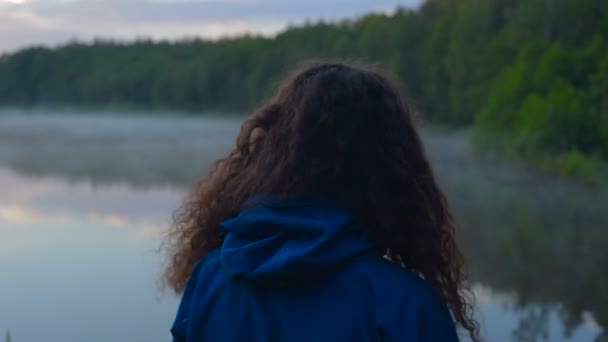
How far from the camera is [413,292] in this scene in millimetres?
1425

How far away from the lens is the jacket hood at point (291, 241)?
56.3 inches

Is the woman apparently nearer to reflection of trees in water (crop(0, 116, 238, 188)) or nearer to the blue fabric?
the blue fabric

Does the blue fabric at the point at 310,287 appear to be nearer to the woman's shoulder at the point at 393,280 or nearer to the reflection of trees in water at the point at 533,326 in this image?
the woman's shoulder at the point at 393,280

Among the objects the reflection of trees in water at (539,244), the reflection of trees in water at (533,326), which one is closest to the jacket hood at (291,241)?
the reflection of trees in water at (539,244)

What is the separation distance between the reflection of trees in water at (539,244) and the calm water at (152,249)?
0.02 m

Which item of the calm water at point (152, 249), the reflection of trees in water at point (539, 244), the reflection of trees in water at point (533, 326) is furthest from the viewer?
the reflection of trees in water at point (539, 244)

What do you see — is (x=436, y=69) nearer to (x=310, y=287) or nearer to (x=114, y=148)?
(x=114, y=148)

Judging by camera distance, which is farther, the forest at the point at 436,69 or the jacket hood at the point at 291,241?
the forest at the point at 436,69

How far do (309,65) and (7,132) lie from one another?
44160mm

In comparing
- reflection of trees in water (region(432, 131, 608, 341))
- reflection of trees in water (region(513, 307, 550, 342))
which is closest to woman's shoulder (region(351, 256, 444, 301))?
reflection of trees in water (region(432, 131, 608, 341))

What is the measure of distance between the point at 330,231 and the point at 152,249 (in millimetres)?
6603

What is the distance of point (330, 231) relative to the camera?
145 centimetres

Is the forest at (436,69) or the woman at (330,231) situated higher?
the woman at (330,231)

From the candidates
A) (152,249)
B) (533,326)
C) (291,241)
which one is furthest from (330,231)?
(152,249)
